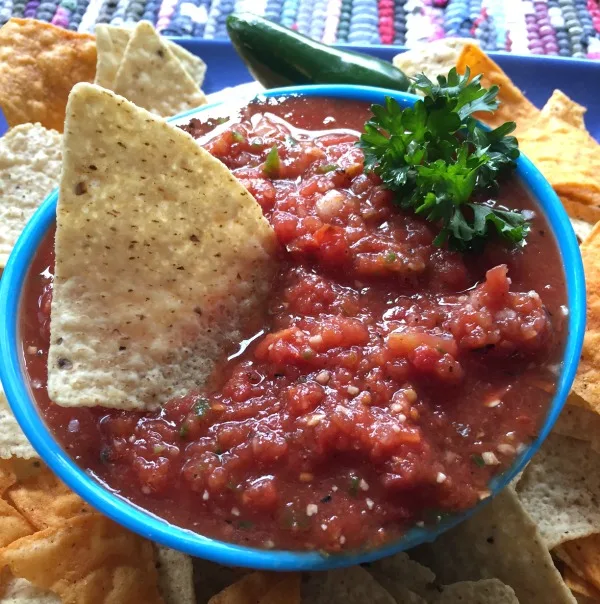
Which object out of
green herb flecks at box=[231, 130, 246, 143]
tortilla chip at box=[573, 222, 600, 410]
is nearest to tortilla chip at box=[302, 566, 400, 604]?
tortilla chip at box=[573, 222, 600, 410]

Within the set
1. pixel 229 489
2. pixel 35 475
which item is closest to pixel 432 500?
pixel 229 489

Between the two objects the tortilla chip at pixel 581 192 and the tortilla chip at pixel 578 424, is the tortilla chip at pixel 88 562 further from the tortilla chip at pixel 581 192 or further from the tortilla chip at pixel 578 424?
the tortilla chip at pixel 581 192

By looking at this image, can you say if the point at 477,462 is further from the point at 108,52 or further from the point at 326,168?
the point at 108,52

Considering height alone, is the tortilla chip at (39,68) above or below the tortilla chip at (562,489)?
above

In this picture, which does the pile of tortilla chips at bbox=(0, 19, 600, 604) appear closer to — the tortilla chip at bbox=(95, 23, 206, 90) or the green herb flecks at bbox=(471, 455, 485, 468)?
the tortilla chip at bbox=(95, 23, 206, 90)

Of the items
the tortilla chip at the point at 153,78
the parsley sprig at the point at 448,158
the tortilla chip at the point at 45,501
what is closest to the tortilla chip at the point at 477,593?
the parsley sprig at the point at 448,158

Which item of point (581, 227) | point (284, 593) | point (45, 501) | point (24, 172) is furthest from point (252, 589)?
point (581, 227)

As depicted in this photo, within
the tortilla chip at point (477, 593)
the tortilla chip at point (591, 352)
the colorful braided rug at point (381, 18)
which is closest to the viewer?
the tortilla chip at point (477, 593)

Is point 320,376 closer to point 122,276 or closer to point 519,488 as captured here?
point 122,276
